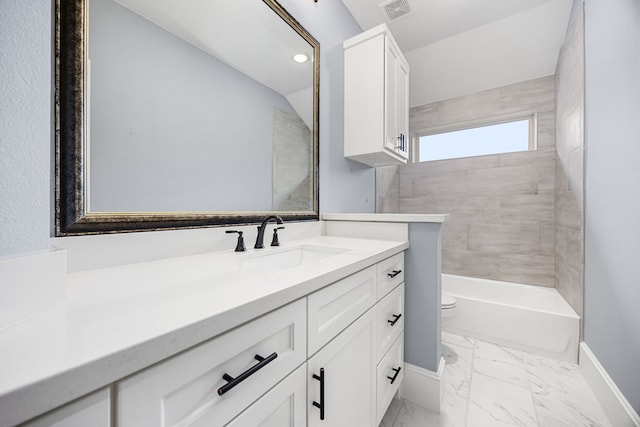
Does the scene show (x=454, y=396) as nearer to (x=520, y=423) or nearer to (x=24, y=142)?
(x=520, y=423)

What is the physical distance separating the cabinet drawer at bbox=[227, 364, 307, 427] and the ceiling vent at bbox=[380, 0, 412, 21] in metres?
2.44

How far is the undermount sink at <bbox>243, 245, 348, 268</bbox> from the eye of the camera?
1117mm

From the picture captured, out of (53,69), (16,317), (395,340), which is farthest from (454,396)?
(53,69)

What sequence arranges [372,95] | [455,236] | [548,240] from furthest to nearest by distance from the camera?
[455,236]
[548,240]
[372,95]

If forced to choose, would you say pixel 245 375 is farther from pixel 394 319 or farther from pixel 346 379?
pixel 394 319

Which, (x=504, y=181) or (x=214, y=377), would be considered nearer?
(x=214, y=377)

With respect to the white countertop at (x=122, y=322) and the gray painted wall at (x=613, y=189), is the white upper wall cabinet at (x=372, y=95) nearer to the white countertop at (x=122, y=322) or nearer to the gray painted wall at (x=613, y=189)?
the gray painted wall at (x=613, y=189)

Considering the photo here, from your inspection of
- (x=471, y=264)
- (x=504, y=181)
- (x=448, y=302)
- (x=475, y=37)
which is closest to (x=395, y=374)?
(x=448, y=302)

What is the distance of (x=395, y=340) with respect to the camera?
126 centimetres

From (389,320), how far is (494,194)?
219cm

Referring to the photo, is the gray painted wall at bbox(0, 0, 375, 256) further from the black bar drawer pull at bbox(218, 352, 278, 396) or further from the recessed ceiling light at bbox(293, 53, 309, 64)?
the recessed ceiling light at bbox(293, 53, 309, 64)

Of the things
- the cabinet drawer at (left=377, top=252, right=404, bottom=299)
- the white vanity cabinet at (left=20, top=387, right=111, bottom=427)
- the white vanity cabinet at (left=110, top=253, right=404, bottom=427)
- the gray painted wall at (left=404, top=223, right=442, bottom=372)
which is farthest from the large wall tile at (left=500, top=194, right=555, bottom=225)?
the white vanity cabinet at (left=20, top=387, right=111, bottom=427)

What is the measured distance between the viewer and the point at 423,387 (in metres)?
1.37

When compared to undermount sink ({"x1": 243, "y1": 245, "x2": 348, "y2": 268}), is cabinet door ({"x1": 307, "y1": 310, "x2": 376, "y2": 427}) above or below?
below
